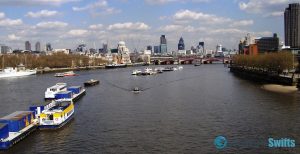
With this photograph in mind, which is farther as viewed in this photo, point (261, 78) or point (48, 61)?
point (48, 61)

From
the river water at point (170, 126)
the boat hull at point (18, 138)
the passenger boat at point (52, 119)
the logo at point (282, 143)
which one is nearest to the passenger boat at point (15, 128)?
the boat hull at point (18, 138)

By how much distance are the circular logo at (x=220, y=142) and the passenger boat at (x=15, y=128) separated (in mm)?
11566

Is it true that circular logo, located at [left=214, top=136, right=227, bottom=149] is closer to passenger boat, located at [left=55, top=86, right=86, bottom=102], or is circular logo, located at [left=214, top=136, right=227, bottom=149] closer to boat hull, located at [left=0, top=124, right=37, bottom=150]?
boat hull, located at [left=0, top=124, right=37, bottom=150]

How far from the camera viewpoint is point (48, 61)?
495ft

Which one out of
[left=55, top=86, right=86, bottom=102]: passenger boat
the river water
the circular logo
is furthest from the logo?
[left=55, top=86, right=86, bottom=102]: passenger boat

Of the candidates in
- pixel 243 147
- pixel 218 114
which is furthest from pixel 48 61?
pixel 243 147

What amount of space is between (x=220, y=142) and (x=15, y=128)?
39.7 feet

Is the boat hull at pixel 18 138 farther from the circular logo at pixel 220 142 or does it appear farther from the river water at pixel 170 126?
the circular logo at pixel 220 142

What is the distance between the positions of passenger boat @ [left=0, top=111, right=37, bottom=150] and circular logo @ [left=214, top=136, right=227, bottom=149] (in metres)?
11.6

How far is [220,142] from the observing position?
949 inches

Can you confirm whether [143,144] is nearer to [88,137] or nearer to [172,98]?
[88,137]

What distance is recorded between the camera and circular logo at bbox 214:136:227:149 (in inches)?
909

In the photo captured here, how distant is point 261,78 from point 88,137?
178 feet

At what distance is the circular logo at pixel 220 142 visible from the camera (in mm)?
23078
